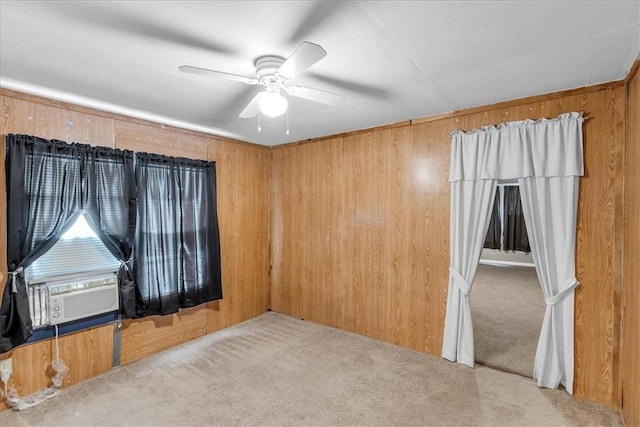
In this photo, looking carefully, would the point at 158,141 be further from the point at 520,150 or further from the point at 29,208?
the point at 520,150

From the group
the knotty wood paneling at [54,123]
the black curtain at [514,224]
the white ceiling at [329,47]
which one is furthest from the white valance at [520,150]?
the knotty wood paneling at [54,123]

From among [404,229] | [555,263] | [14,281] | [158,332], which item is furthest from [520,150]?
[14,281]

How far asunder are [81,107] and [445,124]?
Answer: 335cm

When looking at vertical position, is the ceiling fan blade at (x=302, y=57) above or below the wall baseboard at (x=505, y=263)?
above

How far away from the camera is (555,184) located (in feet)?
8.16

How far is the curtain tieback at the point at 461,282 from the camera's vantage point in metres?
2.88

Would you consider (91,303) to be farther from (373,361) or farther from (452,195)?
(452,195)

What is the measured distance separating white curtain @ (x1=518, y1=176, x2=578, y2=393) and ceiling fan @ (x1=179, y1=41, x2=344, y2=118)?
1878 millimetres

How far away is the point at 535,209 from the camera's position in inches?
101

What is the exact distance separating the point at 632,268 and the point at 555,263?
1.57 feet

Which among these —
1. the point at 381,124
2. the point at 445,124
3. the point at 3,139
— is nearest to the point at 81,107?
the point at 3,139

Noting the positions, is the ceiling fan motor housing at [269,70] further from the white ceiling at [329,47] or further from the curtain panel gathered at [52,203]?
the curtain panel gathered at [52,203]

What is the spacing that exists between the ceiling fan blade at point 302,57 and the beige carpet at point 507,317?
3072 millimetres

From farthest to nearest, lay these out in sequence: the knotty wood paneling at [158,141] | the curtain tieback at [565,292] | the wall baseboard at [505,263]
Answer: the wall baseboard at [505,263]
the knotty wood paneling at [158,141]
the curtain tieback at [565,292]
